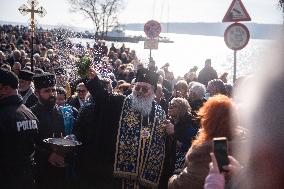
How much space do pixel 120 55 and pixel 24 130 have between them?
1714 cm

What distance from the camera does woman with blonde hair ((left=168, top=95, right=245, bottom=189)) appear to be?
3.19 metres

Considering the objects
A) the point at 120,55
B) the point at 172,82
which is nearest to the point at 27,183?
the point at 172,82

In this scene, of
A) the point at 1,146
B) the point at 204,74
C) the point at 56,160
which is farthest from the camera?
the point at 204,74

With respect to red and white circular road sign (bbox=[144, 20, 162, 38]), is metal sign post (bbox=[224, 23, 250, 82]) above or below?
below

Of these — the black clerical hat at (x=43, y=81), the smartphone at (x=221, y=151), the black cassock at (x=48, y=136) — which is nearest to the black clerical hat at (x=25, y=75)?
the black clerical hat at (x=43, y=81)

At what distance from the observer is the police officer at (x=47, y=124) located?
507 cm

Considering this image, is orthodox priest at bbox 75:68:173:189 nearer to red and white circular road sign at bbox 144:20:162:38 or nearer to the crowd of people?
the crowd of people

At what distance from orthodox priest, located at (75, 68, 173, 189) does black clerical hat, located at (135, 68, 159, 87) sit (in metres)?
0.17

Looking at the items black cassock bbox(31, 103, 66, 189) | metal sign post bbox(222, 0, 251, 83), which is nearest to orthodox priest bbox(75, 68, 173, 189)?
black cassock bbox(31, 103, 66, 189)

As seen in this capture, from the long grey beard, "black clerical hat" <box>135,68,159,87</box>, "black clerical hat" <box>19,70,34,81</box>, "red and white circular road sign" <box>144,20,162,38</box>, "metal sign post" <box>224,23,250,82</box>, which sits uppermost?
"red and white circular road sign" <box>144,20,162,38</box>

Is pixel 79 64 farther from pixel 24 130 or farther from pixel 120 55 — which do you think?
pixel 120 55

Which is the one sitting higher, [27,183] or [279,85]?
[279,85]

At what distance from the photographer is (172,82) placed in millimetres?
13430

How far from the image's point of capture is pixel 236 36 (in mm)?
8414
